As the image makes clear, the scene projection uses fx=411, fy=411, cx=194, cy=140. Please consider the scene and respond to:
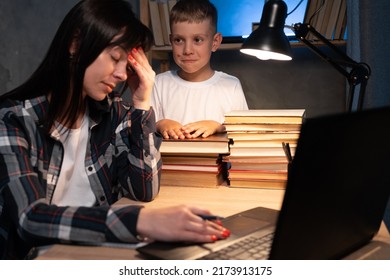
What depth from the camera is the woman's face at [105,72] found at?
1.06 metres

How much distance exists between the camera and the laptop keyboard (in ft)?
2.14

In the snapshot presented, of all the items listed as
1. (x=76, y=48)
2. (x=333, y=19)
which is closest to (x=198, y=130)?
(x=76, y=48)

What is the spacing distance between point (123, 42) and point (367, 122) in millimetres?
687

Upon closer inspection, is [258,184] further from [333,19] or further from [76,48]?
[333,19]

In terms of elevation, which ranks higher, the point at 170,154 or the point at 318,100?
the point at 170,154

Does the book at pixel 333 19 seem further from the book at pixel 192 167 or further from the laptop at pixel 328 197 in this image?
the laptop at pixel 328 197

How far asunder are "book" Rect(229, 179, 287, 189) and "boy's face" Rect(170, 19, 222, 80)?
3.09 ft

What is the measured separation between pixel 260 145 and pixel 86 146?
503 millimetres

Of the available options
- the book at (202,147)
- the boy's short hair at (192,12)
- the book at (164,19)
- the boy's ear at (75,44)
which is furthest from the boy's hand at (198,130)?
the book at (164,19)

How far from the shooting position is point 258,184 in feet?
3.92

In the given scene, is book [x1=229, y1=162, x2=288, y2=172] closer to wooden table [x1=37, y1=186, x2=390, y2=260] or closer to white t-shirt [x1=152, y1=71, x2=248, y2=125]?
wooden table [x1=37, y1=186, x2=390, y2=260]
